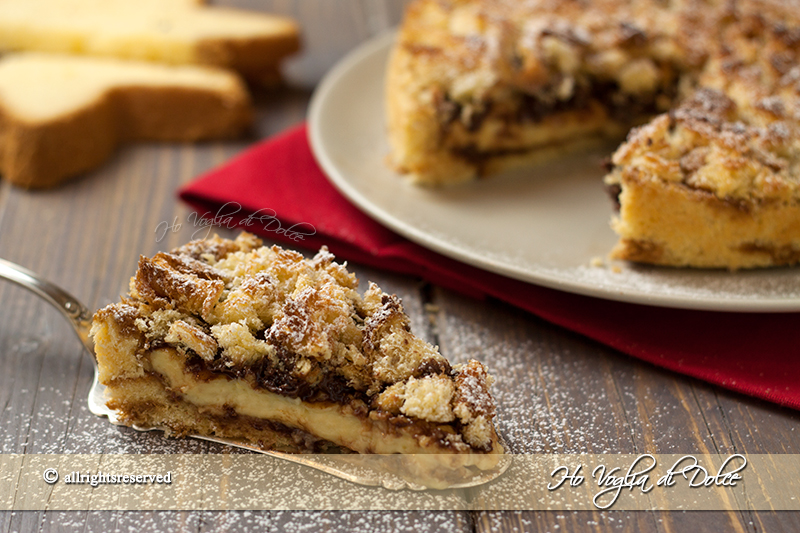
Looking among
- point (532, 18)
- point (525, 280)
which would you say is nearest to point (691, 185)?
point (525, 280)

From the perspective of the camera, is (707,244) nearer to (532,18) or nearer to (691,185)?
(691,185)

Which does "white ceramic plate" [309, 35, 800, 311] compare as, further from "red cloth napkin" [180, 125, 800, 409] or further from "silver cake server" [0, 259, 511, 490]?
"silver cake server" [0, 259, 511, 490]

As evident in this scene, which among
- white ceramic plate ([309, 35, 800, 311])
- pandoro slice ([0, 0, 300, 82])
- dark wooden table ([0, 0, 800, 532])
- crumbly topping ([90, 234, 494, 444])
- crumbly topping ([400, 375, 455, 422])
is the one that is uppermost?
pandoro slice ([0, 0, 300, 82])

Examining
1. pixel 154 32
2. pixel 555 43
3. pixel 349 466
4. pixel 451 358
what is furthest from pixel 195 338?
pixel 154 32

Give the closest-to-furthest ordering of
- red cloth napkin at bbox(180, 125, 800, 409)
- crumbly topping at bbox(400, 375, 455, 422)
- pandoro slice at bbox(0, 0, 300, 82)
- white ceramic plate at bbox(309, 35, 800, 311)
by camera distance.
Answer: crumbly topping at bbox(400, 375, 455, 422)
red cloth napkin at bbox(180, 125, 800, 409)
white ceramic plate at bbox(309, 35, 800, 311)
pandoro slice at bbox(0, 0, 300, 82)

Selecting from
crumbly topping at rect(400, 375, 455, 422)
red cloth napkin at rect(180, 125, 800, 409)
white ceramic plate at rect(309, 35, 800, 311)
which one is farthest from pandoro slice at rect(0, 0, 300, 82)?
crumbly topping at rect(400, 375, 455, 422)

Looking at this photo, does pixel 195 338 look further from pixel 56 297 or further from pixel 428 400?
pixel 56 297

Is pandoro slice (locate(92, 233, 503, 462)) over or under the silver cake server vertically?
over
